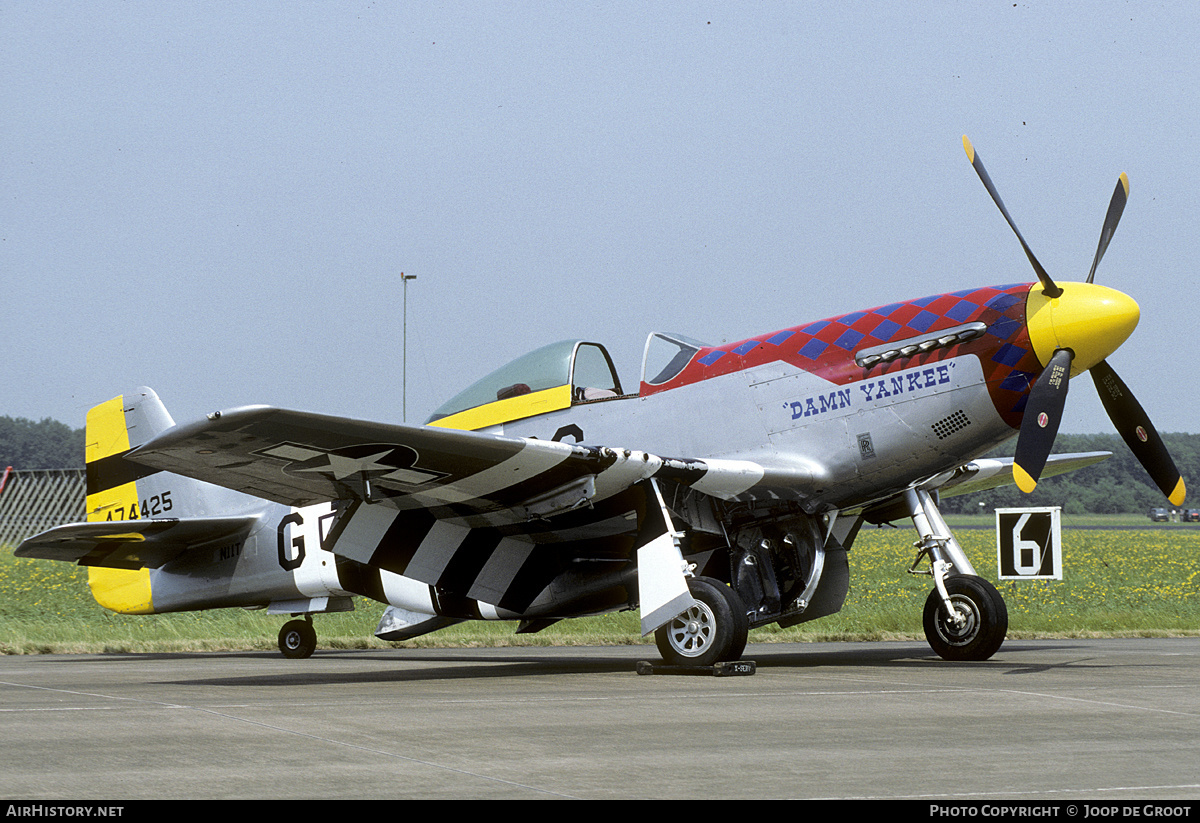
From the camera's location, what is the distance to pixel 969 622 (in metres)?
10.9

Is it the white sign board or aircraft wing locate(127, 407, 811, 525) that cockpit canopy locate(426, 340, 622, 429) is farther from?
the white sign board

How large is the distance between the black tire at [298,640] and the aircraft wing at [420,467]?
3.32 metres

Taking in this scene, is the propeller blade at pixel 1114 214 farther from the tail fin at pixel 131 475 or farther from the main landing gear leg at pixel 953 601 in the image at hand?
the tail fin at pixel 131 475

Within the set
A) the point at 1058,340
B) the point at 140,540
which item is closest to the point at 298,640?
the point at 140,540

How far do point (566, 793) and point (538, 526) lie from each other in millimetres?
7164

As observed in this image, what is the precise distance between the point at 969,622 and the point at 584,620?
9411 mm

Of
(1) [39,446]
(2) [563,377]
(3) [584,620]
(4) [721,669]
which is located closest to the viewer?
(4) [721,669]

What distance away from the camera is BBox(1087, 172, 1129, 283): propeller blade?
1081cm

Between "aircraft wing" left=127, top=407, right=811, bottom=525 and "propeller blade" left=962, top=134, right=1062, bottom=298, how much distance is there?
2.51m

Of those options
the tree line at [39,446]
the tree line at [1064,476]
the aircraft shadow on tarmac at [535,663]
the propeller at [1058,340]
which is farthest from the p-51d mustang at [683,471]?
the tree line at [39,446]

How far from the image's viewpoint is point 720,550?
11656mm

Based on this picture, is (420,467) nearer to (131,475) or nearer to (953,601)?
(953,601)

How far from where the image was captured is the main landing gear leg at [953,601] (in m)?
10.7
